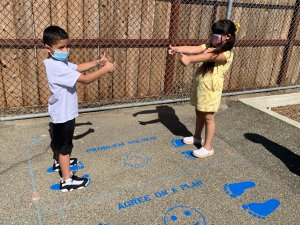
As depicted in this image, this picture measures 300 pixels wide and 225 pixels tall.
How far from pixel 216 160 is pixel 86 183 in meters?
1.54

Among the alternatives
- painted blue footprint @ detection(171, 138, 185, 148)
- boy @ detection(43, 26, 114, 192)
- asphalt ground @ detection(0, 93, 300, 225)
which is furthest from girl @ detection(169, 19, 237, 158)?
boy @ detection(43, 26, 114, 192)

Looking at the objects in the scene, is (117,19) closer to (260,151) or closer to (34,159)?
(34,159)

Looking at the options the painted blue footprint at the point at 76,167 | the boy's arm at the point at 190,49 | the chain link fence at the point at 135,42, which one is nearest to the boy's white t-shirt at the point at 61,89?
the painted blue footprint at the point at 76,167

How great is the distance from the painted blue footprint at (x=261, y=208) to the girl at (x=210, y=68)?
0.90m

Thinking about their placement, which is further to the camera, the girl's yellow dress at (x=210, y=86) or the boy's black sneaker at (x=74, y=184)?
the girl's yellow dress at (x=210, y=86)

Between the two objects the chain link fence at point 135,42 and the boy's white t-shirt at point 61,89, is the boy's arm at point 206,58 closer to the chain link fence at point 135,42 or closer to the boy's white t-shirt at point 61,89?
the boy's white t-shirt at point 61,89

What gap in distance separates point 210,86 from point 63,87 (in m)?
1.58

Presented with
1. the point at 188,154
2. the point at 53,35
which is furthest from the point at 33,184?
the point at 188,154

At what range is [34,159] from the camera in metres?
3.36

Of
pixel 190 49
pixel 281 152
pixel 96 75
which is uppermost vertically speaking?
pixel 190 49

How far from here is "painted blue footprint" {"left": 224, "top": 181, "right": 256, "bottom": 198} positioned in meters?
2.96

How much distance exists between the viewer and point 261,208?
9.11 feet

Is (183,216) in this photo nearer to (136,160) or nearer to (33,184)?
(136,160)

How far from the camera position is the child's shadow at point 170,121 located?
4.27 metres
